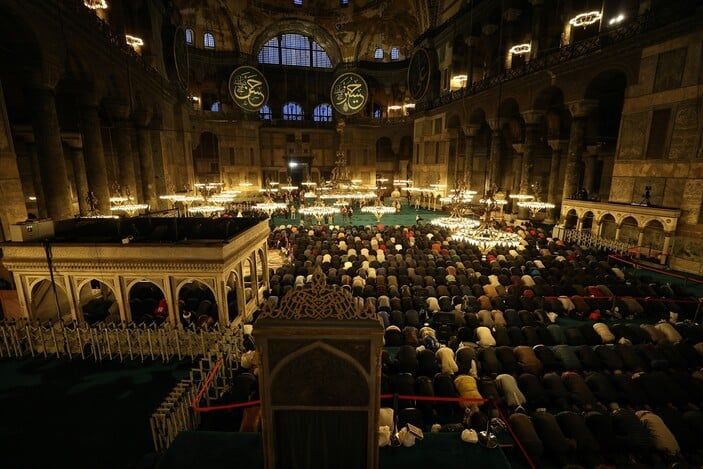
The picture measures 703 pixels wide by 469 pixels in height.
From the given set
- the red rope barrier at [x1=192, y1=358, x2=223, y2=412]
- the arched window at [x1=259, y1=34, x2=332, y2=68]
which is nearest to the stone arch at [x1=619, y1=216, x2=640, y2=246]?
the red rope barrier at [x1=192, y1=358, x2=223, y2=412]

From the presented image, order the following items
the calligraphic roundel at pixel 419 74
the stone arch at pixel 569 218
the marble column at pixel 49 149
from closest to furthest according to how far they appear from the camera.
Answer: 1. the marble column at pixel 49 149
2. the stone arch at pixel 569 218
3. the calligraphic roundel at pixel 419 74

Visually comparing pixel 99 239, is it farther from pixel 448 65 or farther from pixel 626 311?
pixel 448 65

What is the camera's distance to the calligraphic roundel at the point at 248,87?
20.7 meters

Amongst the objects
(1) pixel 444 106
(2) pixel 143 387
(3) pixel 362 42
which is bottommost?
(2) pixel 143 387

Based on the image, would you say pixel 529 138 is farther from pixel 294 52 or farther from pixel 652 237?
pixel 294 52

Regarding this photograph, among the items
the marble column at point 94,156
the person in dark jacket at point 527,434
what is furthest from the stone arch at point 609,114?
the marble column at point 94,156

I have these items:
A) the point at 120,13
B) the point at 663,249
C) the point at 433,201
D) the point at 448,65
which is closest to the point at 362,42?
the point at 448,65

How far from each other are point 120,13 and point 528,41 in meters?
22.7

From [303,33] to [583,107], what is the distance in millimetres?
27106

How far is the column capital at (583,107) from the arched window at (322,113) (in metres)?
24.7

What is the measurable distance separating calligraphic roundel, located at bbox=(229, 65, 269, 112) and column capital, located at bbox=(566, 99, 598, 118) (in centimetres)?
1666

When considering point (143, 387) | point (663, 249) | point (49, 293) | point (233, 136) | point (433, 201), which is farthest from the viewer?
point (233, 136)

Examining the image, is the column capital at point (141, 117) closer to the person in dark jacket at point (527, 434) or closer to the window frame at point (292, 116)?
the window frame at point (292, 116)

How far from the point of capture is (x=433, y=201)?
28734mm
